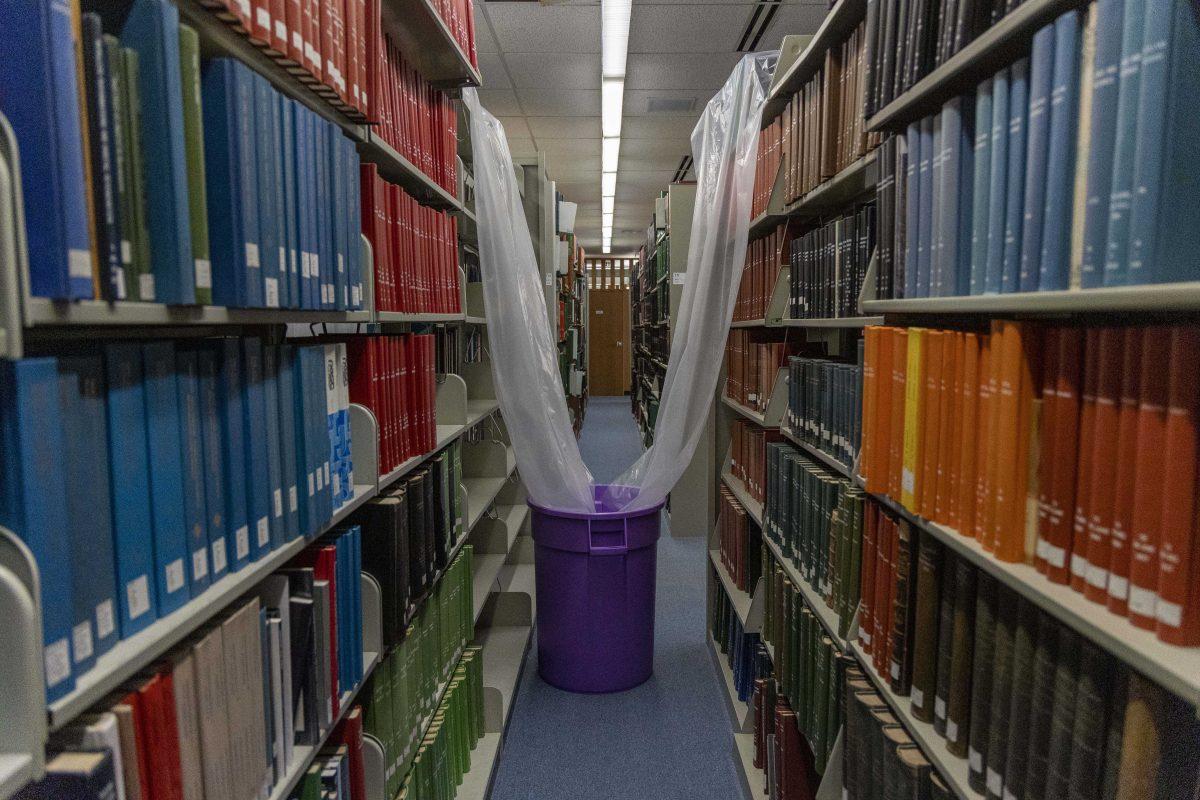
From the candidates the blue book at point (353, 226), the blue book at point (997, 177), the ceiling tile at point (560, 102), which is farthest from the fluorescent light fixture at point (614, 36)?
the blue book at point (997, 177)

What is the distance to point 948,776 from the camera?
1.02 m

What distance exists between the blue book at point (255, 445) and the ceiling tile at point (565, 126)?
520 centimetres

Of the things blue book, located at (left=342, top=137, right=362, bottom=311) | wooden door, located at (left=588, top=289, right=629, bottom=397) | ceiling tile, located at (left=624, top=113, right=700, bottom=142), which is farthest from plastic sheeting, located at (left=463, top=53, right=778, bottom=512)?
wooden door, located at (left=588, top=289, right=629, bottom=397)

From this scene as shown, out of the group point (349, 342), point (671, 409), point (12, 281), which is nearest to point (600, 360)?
point (671, 409)

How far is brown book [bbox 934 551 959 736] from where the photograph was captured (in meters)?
1.07

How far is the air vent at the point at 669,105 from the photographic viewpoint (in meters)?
5.28

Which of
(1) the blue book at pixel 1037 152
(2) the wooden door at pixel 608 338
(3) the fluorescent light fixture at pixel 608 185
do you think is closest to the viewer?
(1) the blue book at pixel 1037 152

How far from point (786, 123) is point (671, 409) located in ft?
3.02

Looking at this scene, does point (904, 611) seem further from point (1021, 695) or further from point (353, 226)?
point (353, 226)

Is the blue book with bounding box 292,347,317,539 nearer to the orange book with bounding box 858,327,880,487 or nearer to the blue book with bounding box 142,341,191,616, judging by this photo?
the blue book with bounding box 142,341,191,616

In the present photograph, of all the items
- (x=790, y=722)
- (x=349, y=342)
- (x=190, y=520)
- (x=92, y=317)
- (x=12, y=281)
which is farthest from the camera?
(x=790, y=722)

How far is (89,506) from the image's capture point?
69cm

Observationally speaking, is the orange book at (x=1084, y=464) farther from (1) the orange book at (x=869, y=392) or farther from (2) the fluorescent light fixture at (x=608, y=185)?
(2) the fluorescent light fixture at (x=608, y=185)

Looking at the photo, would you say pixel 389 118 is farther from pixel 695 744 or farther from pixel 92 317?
pixel 695 744
